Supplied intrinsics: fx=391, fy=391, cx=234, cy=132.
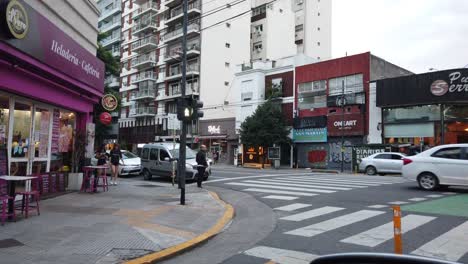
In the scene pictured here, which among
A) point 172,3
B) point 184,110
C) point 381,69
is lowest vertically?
point 184,110

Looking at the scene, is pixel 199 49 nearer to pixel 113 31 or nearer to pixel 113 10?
pixel 113 31

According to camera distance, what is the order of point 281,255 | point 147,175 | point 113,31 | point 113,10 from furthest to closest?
point 113,31 → point 113,10 → point 147,175 → point 281,255

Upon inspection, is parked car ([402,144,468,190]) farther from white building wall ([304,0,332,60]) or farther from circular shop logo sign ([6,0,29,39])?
white building wall ([304,0,332,60])

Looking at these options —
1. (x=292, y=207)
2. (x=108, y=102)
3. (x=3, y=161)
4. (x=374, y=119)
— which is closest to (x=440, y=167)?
(x=292, y=207)

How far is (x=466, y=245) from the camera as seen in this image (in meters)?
6.46

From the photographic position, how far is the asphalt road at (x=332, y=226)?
6.30 meters

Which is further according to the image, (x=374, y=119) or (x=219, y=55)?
(x=219, y=55)

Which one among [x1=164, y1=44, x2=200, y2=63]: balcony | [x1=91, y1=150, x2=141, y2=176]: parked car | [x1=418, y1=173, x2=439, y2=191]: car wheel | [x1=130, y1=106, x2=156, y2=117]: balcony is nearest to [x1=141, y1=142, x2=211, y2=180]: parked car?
[x1=91, y1=150, x2=141, y2=176]: parked car

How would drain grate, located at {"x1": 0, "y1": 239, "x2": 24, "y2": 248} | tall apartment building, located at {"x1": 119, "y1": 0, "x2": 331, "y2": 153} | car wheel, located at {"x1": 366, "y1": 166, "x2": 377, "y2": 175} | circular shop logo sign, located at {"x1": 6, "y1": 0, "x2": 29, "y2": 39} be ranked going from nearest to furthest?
1. drain grate, located at {"x1": 0, "y1": 239, "x2": 24, "y2": 248}
2. circular shop logo sign, located at {"x1": 6, "y1": 0, "x2": 29, "y2": 39}
3. car wheel, located at {"x1": 366, "y1": 166, "x2": 377, "y2": 175}
4. tall apartment building, located at {"x1": 119, "y1": 0, "x2": 331, "y2": 153}

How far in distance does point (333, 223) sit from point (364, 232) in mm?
989

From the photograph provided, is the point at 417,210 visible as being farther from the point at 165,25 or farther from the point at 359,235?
the point at 165,25

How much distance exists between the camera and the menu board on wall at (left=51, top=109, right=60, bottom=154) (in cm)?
1239

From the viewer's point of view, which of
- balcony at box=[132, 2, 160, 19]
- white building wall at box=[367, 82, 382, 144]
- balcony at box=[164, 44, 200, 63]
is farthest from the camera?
balcony at box=[132, 2, 160, 19]

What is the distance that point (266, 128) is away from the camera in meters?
39.2
